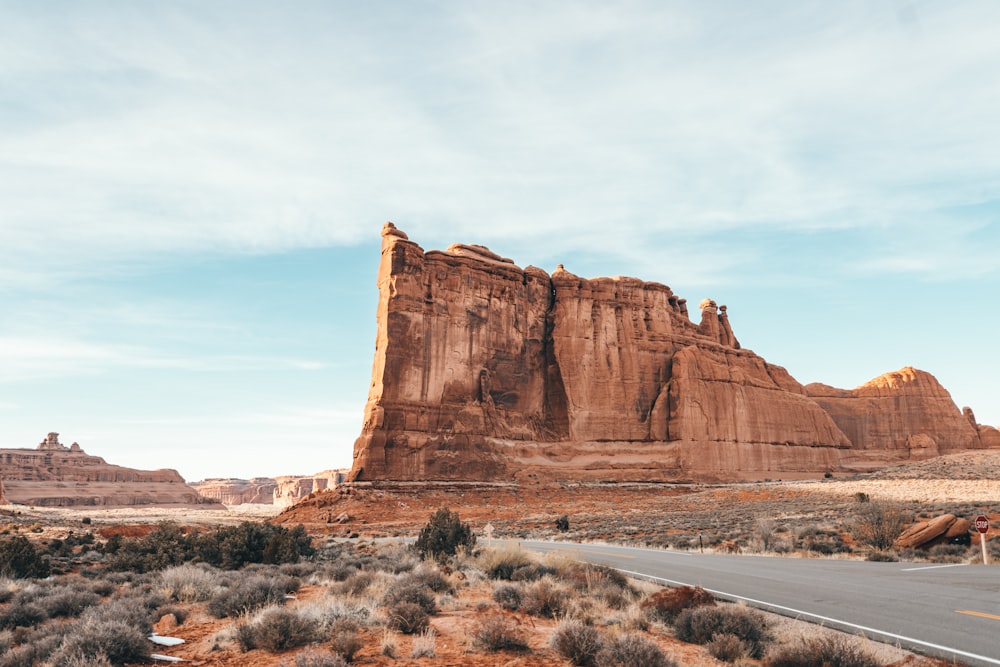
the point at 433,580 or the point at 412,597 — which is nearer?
the point at 412,597

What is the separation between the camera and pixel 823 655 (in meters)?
6.21

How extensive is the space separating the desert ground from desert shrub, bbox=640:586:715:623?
0.80ft

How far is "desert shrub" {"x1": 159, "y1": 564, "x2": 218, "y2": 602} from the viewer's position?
11.8 m

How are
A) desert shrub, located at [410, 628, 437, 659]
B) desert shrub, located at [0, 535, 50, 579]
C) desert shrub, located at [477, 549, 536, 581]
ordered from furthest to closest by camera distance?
desert shrub, located at [0, 535, 50, 579]
desert shrub, located at [477, 549, 536, 581]
desert shrub, located at [410, 628, 437, 659]

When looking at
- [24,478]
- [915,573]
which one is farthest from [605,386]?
[24,478]

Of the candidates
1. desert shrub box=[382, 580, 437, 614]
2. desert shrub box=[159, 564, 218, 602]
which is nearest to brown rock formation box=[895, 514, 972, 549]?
desert shrub box=[382, 580, 437, 614]

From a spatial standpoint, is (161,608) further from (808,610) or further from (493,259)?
(493,259)

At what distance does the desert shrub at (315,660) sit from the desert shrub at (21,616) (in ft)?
17.0

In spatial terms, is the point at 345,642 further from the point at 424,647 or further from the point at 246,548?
the point at 246,548

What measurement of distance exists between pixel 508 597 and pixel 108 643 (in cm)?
542

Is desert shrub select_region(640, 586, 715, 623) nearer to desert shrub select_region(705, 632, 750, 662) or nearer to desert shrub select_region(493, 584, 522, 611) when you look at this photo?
desert shrub select_region(705, 632, 750, 662)

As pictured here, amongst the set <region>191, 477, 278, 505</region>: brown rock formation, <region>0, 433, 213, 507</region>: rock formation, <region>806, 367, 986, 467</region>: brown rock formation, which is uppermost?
<region>806, 367, 986, 467</region>: brown rock formation

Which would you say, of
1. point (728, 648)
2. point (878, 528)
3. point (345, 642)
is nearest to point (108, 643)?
point (345, 642)

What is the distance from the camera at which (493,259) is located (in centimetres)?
6869
